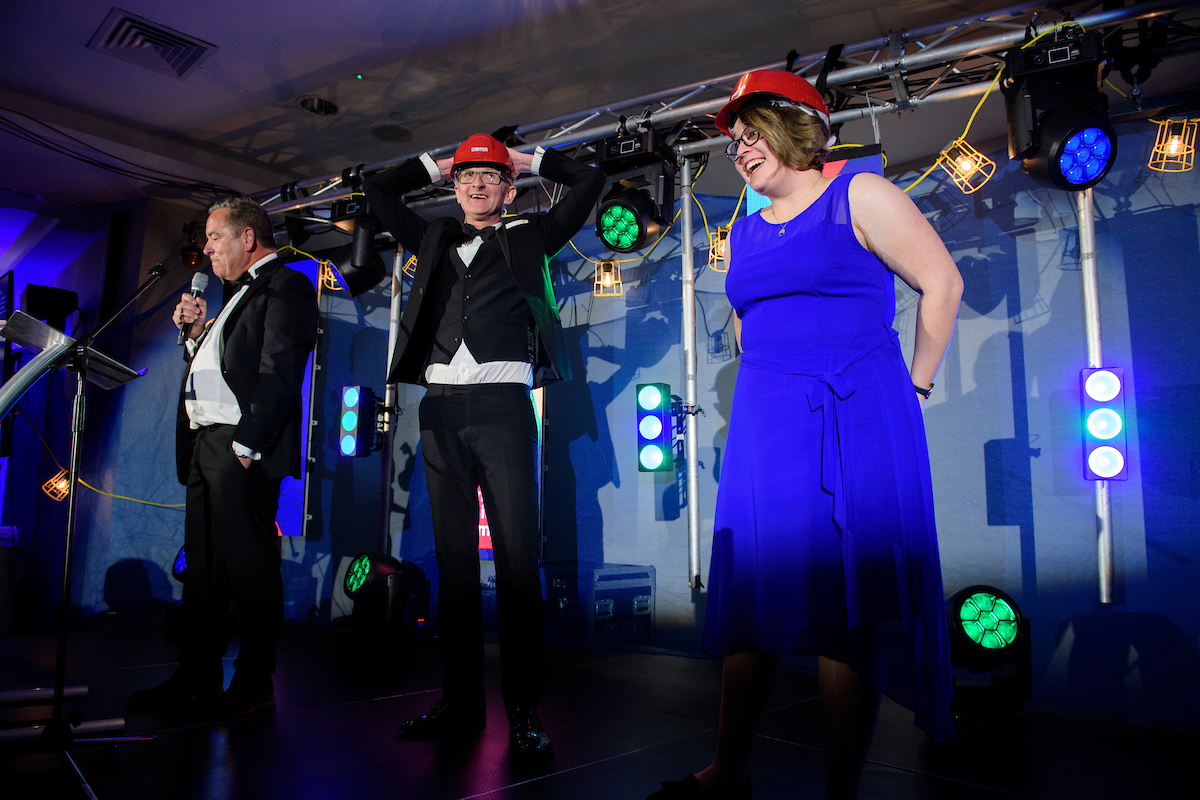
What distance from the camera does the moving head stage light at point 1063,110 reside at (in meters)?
3.14

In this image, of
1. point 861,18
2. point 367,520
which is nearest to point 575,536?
point 367,520

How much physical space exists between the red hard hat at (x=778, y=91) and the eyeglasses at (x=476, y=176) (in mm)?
1034

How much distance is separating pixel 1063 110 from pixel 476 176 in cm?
259

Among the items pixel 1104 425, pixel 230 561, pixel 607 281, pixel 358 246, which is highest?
pixel 358 246

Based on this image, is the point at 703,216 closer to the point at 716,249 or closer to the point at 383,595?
the point at 716,249

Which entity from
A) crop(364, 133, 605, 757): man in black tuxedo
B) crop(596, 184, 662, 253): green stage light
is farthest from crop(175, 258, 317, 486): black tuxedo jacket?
crop(596, 184, 662, 253): green stage light

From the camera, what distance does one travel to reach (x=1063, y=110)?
3191 mm

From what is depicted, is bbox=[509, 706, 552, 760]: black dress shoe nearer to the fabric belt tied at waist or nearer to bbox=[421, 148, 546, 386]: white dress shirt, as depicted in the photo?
bbox=[421, 148, 546, 386]: white dress shirt

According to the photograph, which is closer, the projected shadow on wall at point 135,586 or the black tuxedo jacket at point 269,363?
the black tuxedo jacket at point 269,363

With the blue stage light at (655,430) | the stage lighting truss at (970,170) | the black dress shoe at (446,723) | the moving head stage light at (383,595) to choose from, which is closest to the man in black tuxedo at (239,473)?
the black dress shoe at (446,723)

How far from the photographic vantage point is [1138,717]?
3154 millimetres

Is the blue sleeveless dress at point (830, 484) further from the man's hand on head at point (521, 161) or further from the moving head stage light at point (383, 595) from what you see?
the moving head stage light at point (383, 595)

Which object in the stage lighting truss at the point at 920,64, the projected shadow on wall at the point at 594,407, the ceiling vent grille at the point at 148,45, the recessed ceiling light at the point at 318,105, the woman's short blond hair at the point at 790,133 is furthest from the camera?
the projected shadow on wall at the point at 594,407

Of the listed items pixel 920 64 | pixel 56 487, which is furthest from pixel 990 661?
pixel 56 487
